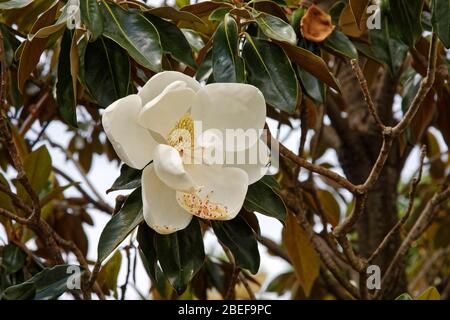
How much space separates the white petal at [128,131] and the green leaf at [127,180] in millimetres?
75

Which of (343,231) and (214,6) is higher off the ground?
(214,6)

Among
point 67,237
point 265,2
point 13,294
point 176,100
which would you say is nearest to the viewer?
point 176,100

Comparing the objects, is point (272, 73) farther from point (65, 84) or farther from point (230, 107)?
point (65, 84)

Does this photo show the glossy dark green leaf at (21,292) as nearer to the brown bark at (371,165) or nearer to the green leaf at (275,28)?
the green leaf at (275,28)

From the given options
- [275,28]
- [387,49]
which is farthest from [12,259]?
[387,49]

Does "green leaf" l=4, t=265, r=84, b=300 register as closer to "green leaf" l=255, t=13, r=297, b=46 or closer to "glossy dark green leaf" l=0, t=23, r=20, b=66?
"glossy dark green leaf" l=0, t=23, r=20, b=66

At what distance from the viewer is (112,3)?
3.64ft

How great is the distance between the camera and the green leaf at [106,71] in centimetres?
112

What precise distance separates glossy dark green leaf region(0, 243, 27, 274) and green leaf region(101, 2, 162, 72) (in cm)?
58

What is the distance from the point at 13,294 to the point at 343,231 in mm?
552

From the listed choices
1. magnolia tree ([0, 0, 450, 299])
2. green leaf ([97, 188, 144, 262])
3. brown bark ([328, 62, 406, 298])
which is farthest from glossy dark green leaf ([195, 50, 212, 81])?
brown bark ([328, 62, 406, 298])

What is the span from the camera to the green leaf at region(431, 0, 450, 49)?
104 cm
